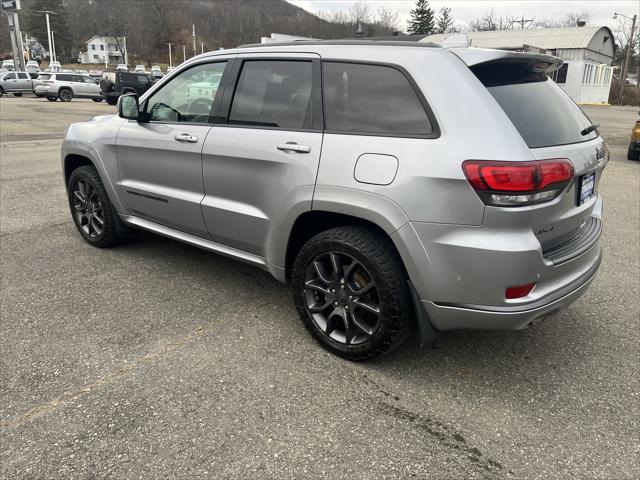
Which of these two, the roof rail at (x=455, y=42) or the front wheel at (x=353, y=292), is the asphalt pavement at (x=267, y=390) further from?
the roof rail at (x=455, y=42)

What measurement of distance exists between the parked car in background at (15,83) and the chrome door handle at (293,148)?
36600 millimetres

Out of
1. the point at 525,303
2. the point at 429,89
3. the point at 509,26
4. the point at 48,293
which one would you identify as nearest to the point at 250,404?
the point at 525,303

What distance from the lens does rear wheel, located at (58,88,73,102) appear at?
101ft

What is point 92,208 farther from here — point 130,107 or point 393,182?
point 393,182

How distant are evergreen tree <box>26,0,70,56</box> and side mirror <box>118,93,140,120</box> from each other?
368 ft

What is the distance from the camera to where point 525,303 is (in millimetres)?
2564

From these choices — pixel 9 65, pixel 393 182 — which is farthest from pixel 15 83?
pixel 393 182

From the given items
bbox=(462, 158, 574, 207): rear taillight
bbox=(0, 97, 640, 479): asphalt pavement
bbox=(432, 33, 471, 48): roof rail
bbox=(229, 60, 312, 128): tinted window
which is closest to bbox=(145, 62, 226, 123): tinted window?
bbox=(229, 60, 312, 128): tinted window

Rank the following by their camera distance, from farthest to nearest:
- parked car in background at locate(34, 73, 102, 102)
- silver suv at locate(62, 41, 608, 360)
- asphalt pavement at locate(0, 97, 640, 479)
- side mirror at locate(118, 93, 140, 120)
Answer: parked car in background at locate(34, 73, 102, 102) → side mirror at locate(118, 93, 140, 120) → silver suv at locate(62, 41, 608, 360) → asphalt pavement at locate(0, 97, 640, 479)

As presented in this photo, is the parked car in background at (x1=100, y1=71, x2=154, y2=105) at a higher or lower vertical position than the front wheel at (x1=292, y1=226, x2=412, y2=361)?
higher

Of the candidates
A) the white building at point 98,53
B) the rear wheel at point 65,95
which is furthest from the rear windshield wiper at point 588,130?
the white building at point 98,53

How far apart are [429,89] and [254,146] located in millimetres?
1163

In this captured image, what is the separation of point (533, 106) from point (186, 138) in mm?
2284

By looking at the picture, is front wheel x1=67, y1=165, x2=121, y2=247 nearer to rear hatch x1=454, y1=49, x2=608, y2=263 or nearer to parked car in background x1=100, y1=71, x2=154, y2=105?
rear hatch x1=454, y1=49, x2=608, y2=263
